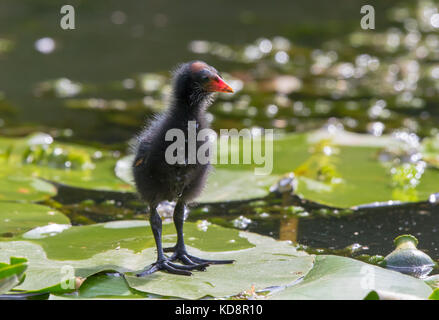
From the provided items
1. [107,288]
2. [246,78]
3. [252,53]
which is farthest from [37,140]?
[252,53]

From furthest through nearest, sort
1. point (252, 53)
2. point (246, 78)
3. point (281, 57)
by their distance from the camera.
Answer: point (252, 53) → point (281, 57) → point (246, 78)

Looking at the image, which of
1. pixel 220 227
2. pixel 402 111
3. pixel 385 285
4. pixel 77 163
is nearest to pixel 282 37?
pixel 402 111

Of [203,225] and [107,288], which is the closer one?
[107,288]

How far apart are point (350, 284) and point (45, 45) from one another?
631 centimetres

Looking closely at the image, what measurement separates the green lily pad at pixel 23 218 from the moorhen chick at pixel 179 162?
0.64m

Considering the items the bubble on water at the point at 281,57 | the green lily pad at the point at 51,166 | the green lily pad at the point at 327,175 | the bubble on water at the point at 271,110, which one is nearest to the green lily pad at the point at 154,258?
the green lily pad at the point at 327,175

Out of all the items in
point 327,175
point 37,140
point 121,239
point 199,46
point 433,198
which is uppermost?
point 199,46

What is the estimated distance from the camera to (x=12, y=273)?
7.41 feet

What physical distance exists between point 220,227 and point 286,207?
561mm

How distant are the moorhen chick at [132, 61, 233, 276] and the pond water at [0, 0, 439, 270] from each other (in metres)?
0.61

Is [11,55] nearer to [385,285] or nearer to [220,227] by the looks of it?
[220,227]

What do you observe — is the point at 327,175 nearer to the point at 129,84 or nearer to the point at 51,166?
the point at 51,166

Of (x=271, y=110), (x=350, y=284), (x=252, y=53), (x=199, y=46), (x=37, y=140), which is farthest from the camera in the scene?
(x=199, y=46)
